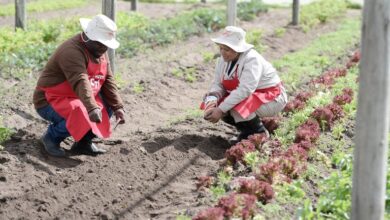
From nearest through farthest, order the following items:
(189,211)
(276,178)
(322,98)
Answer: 1. (189,211)
2. (276,178)
3. (322,98)

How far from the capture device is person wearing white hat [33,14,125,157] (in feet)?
24.3

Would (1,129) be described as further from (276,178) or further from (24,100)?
(276,178)

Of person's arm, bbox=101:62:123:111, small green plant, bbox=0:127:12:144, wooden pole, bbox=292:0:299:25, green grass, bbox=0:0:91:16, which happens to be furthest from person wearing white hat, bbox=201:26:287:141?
green grass, bbox=0:0:91:16

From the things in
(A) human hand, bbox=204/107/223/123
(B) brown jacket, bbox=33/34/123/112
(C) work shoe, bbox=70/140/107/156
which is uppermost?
(B) brown jacket, bbox=33/34/123/112

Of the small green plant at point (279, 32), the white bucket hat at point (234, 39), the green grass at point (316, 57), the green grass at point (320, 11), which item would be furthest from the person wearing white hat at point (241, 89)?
the green grass at point (320, 11)

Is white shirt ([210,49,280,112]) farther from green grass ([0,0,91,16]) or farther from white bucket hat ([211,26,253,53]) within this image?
green grass ([0,0,91,16])

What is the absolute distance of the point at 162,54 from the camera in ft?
41.8

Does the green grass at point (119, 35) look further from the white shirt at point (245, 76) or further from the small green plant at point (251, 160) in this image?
the small green plant at point (251, 160)

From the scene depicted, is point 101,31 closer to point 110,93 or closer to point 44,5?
point 110,93

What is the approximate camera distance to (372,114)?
191 inches

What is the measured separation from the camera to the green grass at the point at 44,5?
54.1ft

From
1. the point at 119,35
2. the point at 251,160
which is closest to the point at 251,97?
the point at 251,160

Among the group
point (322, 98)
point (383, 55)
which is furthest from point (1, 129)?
point (383, 55)

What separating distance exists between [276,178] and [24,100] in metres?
4.15
